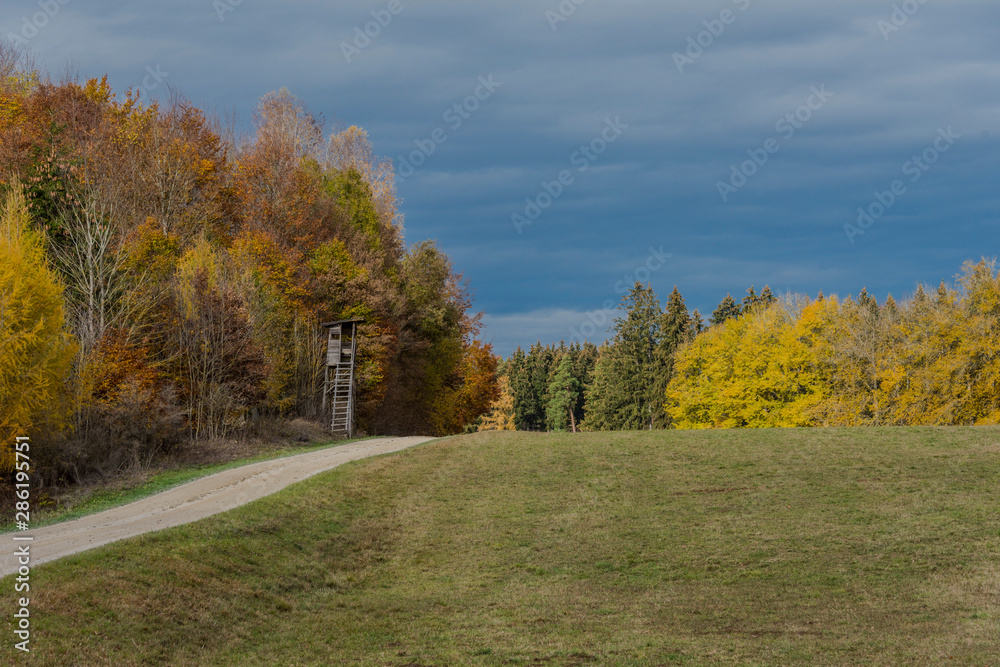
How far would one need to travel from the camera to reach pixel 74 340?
2403cm

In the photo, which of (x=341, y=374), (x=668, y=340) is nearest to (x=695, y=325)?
(x=668, y=340)

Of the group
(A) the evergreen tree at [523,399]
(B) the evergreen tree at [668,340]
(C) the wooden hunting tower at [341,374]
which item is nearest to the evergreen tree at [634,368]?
(B) the evergreen tree at [668,340]

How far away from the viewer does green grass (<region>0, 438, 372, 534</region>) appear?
18.5 meters

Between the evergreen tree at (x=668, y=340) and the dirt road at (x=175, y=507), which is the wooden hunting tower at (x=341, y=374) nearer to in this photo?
the dirt road at (x=175, y=507)

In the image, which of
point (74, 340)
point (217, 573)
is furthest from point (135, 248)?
point (217, 573)

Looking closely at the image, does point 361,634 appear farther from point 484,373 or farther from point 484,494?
point 484,373

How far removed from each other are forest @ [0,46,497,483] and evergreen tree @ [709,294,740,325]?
123 ft

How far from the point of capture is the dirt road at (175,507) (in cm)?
1452

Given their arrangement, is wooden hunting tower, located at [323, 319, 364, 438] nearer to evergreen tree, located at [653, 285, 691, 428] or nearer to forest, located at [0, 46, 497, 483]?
forest, located at [0, 46, 497, 483]

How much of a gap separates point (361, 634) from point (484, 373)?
52523 mm

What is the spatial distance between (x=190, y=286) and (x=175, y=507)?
44.9 feet

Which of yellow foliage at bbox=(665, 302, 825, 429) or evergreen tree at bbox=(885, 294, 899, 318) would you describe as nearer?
yellow foliage at bbox=(665, 302, 825, 429)

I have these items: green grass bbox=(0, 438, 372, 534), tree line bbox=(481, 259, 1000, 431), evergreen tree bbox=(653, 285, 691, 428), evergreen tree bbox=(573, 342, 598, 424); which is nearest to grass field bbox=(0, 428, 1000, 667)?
green grass bbox=(0, 438, 372, 534)

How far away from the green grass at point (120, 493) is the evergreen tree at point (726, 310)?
72888 mm
